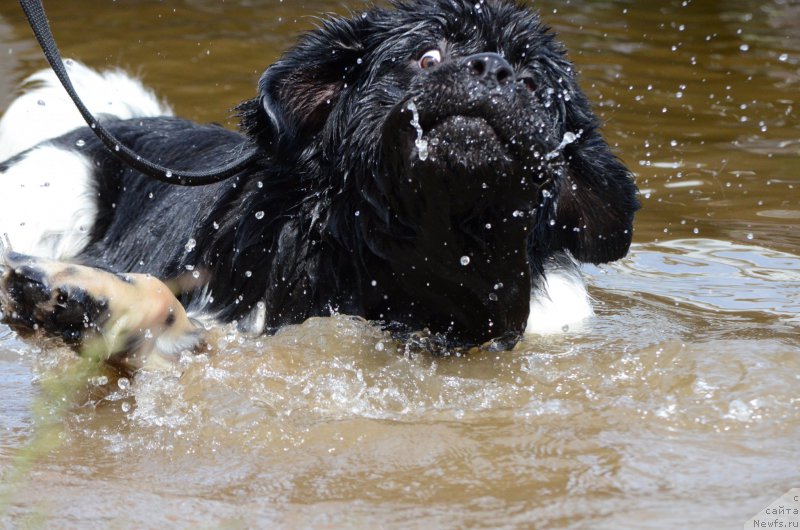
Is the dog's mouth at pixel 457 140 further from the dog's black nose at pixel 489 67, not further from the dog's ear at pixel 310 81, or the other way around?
the dog's ear at pixel 310 81

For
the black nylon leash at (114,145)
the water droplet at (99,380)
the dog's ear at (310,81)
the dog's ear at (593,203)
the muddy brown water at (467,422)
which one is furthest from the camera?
the dog's ear at (593,203)

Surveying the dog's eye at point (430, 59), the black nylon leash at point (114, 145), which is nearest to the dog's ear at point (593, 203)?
the dog's eye at point (430, 59)

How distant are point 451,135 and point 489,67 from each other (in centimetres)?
21

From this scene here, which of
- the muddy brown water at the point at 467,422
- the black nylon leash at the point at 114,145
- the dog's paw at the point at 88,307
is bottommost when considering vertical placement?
the muddy brown water at the point at 467,422

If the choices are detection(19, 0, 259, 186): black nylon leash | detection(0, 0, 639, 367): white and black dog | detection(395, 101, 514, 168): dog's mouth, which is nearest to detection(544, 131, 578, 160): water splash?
detection(0, 0, 639, 367): white and black dog

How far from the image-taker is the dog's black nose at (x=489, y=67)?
3.13 m

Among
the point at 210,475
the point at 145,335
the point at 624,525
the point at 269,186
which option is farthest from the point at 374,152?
the point at 624,525

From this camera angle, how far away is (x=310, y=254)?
3.72 m

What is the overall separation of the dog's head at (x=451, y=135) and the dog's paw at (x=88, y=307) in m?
0.71

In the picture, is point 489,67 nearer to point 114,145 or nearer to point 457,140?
point 457,140

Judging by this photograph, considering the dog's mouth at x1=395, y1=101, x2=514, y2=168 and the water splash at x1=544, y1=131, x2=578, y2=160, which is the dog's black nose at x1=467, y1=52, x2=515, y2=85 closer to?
the dog's mouth at x1=395, y1=101, x2=514, y2=168

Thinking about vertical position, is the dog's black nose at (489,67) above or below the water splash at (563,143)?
above

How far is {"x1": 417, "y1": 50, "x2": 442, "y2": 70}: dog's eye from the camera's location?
3.43 m

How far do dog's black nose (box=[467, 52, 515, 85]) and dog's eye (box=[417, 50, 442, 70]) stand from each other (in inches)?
11.1
